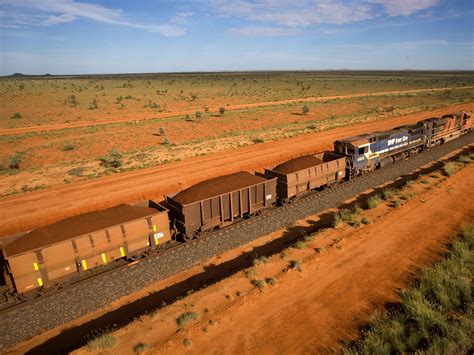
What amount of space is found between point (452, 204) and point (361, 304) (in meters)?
13.1

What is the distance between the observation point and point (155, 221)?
622 inches

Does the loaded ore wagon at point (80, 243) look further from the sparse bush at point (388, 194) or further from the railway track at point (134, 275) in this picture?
the sparse bush at point (388, 194)

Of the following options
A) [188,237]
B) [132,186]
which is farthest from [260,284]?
[132,186]

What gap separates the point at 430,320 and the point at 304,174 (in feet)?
42.2

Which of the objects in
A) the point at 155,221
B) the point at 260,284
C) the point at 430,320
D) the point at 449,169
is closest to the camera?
the point at 430,320

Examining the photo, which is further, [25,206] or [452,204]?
[25,206]

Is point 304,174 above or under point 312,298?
above

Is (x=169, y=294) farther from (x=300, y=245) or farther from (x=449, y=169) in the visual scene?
(x=449, y=169)

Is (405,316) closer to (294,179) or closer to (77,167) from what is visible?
(294,179)

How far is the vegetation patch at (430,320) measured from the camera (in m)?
9.05

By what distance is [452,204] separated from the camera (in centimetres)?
2011

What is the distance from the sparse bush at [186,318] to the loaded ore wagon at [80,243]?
214 inches

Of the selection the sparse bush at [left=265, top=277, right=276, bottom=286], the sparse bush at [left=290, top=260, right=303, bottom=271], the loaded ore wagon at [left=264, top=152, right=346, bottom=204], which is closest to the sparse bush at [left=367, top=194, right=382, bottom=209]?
the loaded ore wagon at [left=264, top=152, right=346, bottom=204]

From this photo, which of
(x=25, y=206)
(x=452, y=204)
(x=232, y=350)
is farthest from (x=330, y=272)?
(x=25, y=206)
